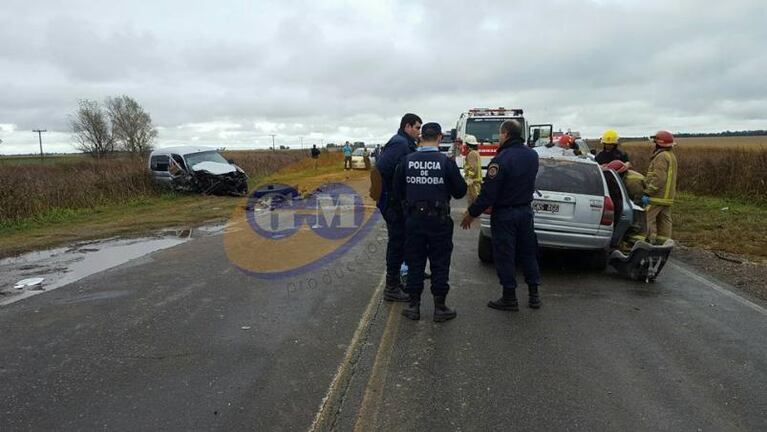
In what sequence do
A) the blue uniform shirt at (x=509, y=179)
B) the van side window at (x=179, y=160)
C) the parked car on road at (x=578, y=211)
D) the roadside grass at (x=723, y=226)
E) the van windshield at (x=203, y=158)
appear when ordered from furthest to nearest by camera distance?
the van windshield at (x=203, y=158), the van side window at (x=179, y=160), the roadside grass at (x=723, y=226), the parked car on road at (x=578, y=211), the blue uniform shirt at (x=509, y=179)

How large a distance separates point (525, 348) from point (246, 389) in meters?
2.23

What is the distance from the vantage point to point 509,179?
5.32m

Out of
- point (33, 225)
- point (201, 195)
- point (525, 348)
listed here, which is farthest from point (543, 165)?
point (201, 195)

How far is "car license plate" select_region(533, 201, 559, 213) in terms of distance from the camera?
269 inches

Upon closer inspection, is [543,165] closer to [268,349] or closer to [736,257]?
[736,257]

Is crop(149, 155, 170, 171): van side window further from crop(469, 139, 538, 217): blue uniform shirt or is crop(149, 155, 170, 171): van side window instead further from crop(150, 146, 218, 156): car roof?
crop(469, 139, 538, 217): blue uniform shirt

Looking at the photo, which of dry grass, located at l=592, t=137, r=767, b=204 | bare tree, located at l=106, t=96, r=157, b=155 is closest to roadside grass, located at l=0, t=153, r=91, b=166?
bare tree, located at l=106, t=96, r=157, b=155

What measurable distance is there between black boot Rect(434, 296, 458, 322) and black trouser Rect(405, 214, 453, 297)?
8 cm

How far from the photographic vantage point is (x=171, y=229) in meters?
11.1

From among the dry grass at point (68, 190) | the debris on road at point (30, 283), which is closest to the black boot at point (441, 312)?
Answer: the debris on road at point (30, 283)

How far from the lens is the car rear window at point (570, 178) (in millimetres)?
6930

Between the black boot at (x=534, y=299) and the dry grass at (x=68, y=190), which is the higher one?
the dry grass at (x=68, y=190)

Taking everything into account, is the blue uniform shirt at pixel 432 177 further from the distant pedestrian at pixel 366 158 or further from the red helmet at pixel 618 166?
the distant pedestrian at pixel 366 158

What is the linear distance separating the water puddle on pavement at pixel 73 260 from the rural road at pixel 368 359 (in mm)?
542
